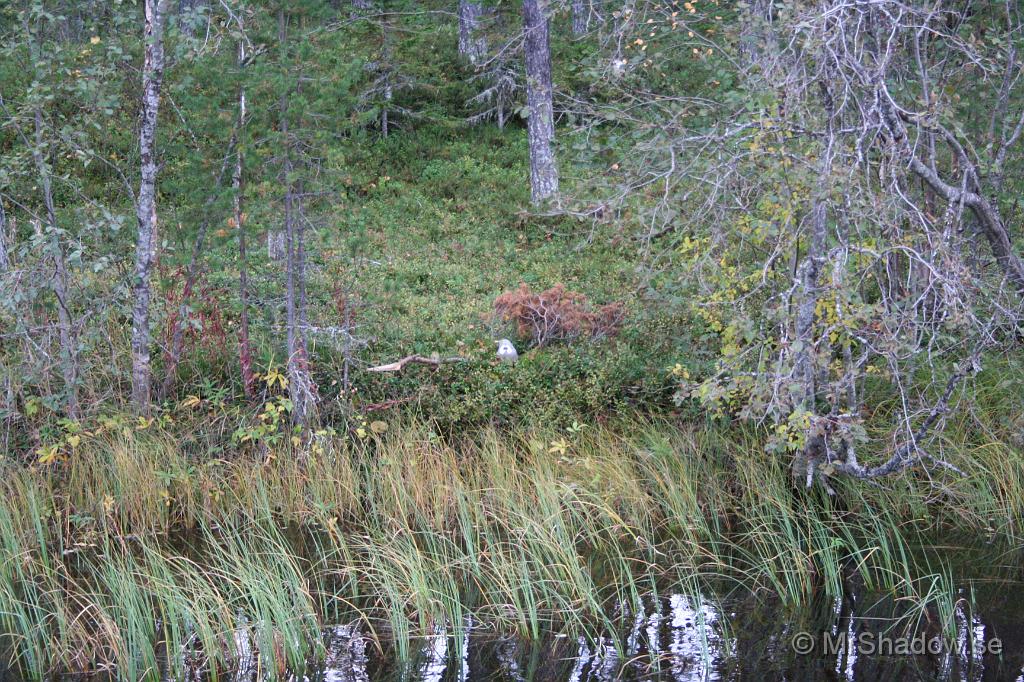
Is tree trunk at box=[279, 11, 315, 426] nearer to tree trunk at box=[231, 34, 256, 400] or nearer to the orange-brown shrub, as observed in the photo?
tree trunk at box=[231, 34, 256, 400]

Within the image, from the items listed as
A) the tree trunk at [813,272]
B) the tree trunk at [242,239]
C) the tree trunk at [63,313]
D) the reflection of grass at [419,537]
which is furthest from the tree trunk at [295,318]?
the tree trunk at [813,272]

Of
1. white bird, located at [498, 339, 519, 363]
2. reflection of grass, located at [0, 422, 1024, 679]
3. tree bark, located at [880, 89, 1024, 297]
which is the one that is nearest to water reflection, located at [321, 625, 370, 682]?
reflection of grass, located at [0, 422, 1024, 679]

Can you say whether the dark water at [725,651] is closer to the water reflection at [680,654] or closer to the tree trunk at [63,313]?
the water reflection at [680,654]

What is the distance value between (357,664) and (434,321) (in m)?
5.26

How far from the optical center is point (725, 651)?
17.1 ft

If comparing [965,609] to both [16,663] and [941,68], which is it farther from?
[16,663]

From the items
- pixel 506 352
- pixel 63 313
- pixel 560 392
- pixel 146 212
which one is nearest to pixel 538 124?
pixel 506 352

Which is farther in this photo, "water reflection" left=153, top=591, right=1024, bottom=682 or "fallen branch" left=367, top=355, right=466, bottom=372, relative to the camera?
"fallen branch" left=367, top=355, right=466, bottom=372

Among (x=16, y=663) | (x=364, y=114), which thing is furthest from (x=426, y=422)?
(x=16, y=663)

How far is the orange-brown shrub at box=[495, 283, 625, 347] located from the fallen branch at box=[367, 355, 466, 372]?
3.81 ft

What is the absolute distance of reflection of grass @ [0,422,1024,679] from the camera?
17.4 feet

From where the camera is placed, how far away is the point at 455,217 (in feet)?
46.3

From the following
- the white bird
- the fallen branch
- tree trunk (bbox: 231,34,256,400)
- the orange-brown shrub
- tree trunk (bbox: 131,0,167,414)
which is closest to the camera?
tree trunk (bbox: 131,0,167,414)

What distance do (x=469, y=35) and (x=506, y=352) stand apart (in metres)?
10.7
